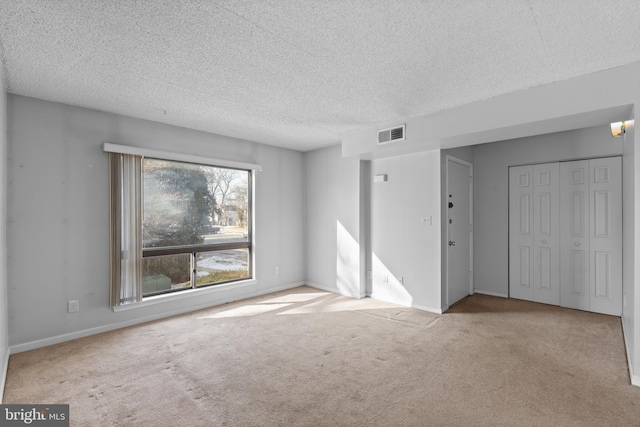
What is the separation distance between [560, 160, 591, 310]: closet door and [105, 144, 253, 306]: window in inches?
185

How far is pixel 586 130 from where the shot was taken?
418 cm

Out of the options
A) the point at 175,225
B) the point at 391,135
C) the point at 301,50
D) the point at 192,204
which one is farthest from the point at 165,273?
the point at 391,135

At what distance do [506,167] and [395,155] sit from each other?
1854mm

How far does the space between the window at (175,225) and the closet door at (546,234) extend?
4.46 metres

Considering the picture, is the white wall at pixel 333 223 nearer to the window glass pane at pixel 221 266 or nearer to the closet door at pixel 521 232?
the window glass pane at pixel 221 266

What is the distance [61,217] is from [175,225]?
1221mm

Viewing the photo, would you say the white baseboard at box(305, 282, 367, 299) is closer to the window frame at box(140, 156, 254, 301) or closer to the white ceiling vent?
the window frame at box(140, 156, 254, 301)

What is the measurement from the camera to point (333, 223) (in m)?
5.45

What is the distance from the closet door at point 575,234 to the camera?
166 inches

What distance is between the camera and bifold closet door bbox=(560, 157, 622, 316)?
3977 mm

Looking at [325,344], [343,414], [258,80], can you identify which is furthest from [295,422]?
[258,80]

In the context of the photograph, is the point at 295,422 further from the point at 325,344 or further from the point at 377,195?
the point at 377,195

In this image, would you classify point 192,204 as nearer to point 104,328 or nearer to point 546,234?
point 104,328

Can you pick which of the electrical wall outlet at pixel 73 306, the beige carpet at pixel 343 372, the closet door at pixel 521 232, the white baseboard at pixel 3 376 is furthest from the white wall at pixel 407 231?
the white baseboard at pixel 3 376
